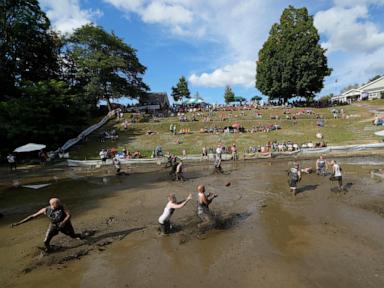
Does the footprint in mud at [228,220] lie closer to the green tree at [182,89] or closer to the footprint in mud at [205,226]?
the footprint in mud at [205,226]

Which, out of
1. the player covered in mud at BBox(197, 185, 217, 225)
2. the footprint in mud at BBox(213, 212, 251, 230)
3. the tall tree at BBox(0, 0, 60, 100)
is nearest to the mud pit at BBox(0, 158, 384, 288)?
the footprint in mud at BBox(213, 212, 251, 230)

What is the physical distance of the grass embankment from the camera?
3052 centimetres

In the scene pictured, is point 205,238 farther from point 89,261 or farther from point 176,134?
point 176,134

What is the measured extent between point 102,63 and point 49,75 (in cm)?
808

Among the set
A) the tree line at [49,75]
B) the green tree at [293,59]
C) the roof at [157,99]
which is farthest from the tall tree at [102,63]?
the green tree at [293,59]

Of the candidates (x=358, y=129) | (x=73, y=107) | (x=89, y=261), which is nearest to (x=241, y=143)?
(x=358, y=129)

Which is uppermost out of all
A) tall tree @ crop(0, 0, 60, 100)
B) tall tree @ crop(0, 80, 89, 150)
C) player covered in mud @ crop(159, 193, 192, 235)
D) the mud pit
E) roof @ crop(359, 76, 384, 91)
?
tall tree @ crop(0, 0, 60, 100)

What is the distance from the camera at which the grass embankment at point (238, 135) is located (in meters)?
30.5

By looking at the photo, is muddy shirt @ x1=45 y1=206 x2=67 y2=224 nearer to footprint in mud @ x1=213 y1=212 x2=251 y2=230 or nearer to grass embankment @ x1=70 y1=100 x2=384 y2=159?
footprint in mud @ x1=213 y1=212 x2=251 y2=230

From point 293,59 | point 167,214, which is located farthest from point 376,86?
point 167,214

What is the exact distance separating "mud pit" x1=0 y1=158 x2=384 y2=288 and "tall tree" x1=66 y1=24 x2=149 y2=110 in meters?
32.5

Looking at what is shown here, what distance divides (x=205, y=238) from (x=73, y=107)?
2891 centimetres

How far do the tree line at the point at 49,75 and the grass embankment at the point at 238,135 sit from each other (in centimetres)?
438

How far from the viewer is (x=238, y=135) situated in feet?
113
